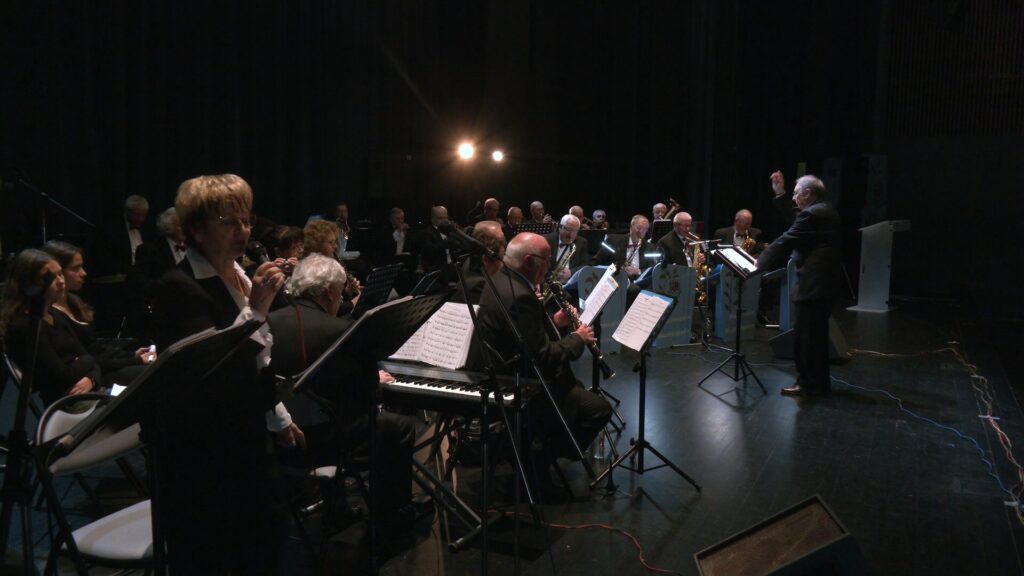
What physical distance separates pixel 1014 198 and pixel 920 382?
7300 millimetres

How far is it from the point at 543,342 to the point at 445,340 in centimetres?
52

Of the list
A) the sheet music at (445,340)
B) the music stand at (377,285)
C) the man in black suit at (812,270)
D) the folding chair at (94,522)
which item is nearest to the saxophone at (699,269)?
the man in black suit at (812,270)

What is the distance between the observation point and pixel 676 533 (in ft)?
11.8

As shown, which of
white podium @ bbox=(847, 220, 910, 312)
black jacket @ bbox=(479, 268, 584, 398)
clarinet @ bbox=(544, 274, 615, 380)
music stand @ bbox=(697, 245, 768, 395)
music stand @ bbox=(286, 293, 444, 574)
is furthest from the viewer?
white podium @ bbox=(847, 220, 910, 312)

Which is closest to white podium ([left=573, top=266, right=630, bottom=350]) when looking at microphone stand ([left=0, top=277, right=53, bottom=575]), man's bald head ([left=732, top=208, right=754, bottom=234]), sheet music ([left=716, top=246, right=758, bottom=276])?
sheet music ([left=716, top=246, right=758, bottom=276])

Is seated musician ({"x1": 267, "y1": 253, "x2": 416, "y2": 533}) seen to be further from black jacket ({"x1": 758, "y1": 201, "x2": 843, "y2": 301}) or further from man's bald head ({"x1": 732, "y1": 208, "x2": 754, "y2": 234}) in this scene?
man's bald head ({"x1": 732, "y1": 208, "x2": 754, "y2": 234})

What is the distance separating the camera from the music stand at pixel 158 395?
171 cm

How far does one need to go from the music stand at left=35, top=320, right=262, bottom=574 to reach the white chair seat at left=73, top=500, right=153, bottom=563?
239 mm

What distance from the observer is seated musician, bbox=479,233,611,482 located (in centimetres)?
376

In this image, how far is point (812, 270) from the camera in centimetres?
580

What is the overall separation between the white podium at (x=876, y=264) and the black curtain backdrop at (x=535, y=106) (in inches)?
59.3

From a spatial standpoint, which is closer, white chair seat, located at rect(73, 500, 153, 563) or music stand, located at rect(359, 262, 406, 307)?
white chair seat, located at rect(73, 500, 153, 563)

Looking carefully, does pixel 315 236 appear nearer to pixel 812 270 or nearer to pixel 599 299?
pixel 599 299

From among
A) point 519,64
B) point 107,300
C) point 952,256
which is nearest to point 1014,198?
point 952,256
